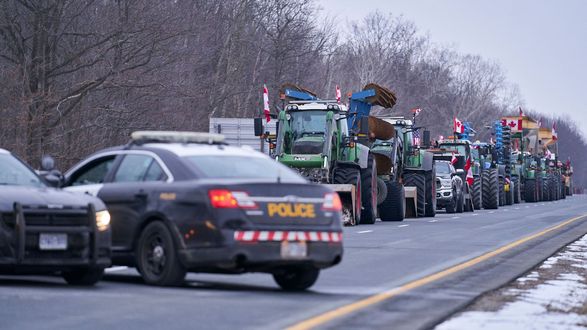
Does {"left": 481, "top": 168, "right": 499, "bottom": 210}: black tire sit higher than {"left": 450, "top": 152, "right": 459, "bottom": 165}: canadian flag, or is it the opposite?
{"left": 450, "top": 152, "right": 459, "bottom": 165}: canadian flag

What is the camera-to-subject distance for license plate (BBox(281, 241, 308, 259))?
1337 centimetres

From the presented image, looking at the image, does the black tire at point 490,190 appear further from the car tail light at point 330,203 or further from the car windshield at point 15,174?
the car tail light at point 330,203

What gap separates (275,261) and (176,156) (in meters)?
1.64

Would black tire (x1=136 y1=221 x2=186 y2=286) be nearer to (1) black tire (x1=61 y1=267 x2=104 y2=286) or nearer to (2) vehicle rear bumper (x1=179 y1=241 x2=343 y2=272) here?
(2) vehicle rear bumper (x1=179 y1=241 x2=343 y2=272)

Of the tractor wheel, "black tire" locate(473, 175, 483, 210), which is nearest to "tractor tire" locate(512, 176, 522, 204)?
the tractor wheel

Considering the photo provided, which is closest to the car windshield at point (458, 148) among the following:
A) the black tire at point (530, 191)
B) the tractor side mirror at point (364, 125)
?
the black tire at point (530, 191)

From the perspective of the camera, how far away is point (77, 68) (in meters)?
39.2

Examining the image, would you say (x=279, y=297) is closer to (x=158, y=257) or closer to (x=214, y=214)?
(x=214, y=214)

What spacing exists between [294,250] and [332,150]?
Answer: 19928 millimetres

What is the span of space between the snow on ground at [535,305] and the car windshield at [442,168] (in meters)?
31.9

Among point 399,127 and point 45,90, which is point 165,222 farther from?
point 399,127

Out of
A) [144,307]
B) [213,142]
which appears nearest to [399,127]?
[213,142]

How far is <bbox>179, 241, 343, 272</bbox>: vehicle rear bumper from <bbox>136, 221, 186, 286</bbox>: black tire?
0.16 m

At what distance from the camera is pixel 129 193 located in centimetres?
1445
